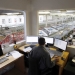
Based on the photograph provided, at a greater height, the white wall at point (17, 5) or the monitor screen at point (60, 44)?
the white wall at point (17, 5)

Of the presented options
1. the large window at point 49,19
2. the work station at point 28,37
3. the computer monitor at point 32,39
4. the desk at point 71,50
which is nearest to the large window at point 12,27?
the work station at point 28,37

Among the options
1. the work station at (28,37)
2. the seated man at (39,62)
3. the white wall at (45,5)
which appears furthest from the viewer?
the white wall at (45,5)

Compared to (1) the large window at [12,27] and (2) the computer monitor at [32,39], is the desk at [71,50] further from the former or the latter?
(1) the large window at [12,27]

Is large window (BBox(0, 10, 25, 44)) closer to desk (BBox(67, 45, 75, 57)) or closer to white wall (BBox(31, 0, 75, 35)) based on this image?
white wall (BBox(31, 0, 75, 35))

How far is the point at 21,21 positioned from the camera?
3623 millimetres

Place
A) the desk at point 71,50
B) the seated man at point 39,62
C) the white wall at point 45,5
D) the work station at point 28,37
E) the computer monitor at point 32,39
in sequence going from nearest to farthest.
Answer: the seated man at point 39,62, the work station at point 28,37, the desk at point 71,50, the white wall at point 45,5, the computer monitor at point 32,39

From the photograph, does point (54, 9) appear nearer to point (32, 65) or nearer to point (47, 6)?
point (47, 6)

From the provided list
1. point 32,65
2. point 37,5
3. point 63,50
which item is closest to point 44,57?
point 32,65

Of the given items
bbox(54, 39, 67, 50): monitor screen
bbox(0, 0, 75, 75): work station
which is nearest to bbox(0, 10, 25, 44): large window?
bbox(0, 0, 75, 75): work station

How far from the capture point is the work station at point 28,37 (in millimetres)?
2482

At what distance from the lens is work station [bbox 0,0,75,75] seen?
8.14ft

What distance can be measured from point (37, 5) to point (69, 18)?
6.33ft

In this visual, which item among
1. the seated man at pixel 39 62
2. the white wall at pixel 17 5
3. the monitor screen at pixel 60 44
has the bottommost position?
the seated man at pixel 39 62

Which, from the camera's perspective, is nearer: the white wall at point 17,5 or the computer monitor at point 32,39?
the white wall at point 17,5
